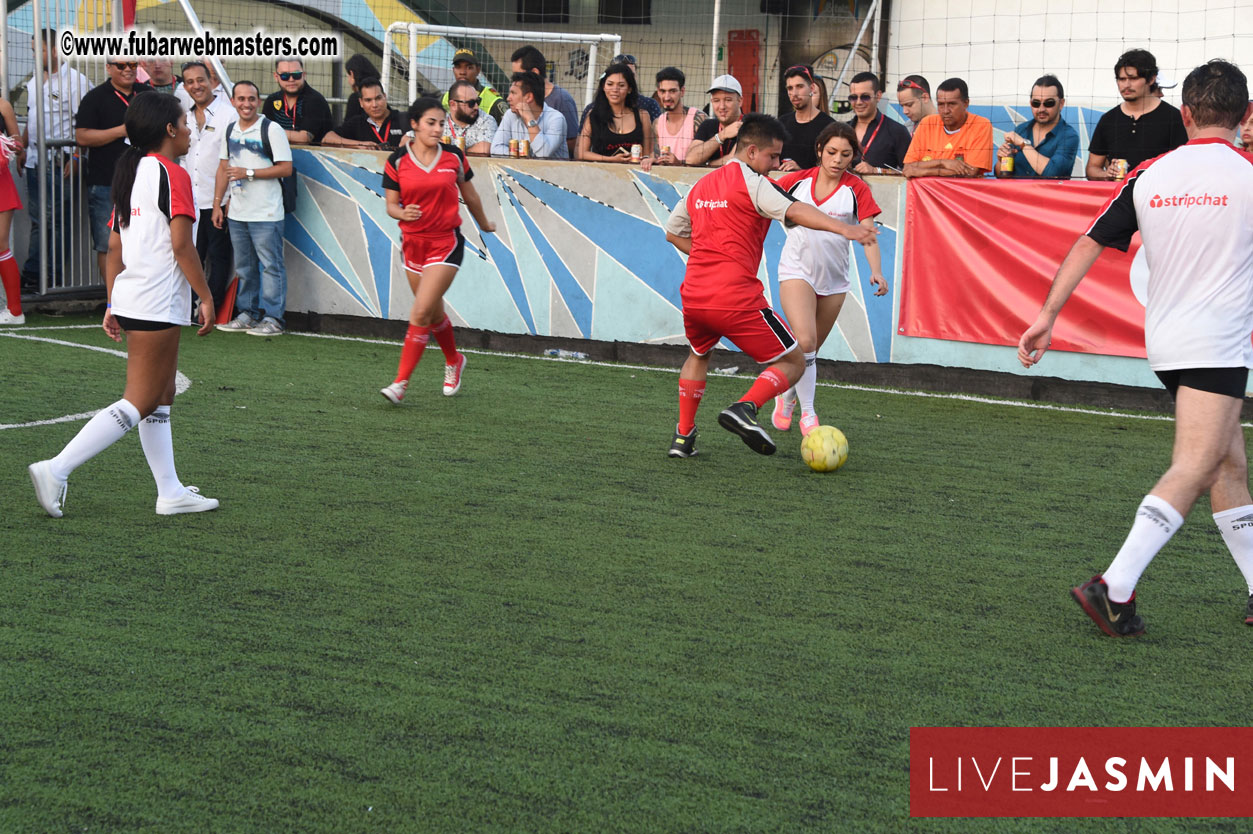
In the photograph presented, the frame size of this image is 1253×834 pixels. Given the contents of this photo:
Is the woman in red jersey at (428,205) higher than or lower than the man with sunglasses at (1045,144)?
lower

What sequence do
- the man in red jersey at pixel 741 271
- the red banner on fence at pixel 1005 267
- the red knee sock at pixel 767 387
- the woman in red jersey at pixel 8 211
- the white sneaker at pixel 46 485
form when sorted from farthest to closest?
the woman in red jersey at pixel 8 211 → the red banner on fence at pixel 1005 267 → the red knee sock at pixel 767 387 → the man in red jersey at pixel 741 271 → the white sneaker at pixel 46 485

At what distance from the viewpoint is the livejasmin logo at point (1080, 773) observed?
3359mm

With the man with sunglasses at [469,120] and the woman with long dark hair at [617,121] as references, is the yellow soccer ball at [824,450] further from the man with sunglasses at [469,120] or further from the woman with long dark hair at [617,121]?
the man with sunglasses at [469,120]

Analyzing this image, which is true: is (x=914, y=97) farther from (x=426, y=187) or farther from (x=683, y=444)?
(x=683, y=444)

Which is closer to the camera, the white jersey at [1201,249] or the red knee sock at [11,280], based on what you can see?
the white jersey at [1201,249]

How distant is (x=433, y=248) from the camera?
364 inches

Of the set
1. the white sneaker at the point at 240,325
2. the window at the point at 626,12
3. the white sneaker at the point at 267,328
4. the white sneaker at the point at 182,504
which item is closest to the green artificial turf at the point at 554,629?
the white sneaker at the point at 182,504

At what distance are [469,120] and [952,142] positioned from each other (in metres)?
4.74

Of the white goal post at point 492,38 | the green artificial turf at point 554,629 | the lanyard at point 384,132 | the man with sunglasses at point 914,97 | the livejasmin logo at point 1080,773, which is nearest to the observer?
the green artificial turf at point 554,629

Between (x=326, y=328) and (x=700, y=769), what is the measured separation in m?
10.3

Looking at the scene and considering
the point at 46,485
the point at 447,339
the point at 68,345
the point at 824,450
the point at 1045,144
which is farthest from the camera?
the point at 68,345

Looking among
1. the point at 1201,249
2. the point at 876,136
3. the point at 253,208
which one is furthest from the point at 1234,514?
the point at 253,208

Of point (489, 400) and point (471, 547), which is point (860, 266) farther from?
point (471, 547)

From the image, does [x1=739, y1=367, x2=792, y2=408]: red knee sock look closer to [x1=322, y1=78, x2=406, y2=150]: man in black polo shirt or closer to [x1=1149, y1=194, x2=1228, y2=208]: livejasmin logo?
[x1=1149, y1=194, x2=1228, y2=208]: livejasmin logo
